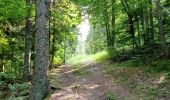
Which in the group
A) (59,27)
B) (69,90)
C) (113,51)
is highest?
(59,27)

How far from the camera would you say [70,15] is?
23531mm

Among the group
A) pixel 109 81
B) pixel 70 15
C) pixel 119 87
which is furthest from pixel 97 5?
pixel 119 87

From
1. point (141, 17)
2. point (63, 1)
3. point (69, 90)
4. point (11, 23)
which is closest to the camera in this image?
point (69, 90)

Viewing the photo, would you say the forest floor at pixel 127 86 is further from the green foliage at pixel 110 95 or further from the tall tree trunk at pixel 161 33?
the tall tree trunk at pixel 161 33

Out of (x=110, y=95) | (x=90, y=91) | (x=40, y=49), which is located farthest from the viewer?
(x=90, y=91)

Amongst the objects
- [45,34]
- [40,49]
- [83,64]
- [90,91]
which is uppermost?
[45,34]

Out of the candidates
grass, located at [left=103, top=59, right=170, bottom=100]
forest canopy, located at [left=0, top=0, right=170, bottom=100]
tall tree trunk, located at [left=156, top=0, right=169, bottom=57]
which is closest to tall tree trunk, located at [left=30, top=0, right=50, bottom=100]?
forest canopy, located at [left=0, top=0, right=170, bottom=100]

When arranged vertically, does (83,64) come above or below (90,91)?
above

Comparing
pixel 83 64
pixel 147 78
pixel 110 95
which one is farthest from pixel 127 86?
pixel 83 64

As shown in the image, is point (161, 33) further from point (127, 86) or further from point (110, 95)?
point (110, 95)

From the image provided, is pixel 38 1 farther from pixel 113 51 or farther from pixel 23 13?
pixel 113 51

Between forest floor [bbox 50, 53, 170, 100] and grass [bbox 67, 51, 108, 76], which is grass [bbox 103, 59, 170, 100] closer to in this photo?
forest floor [bbox 50, 53, 170, 100]

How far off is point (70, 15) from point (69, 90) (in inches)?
409

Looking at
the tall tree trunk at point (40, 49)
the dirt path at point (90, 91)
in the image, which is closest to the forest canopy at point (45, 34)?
the tall tree trunk at point (40, 49)
